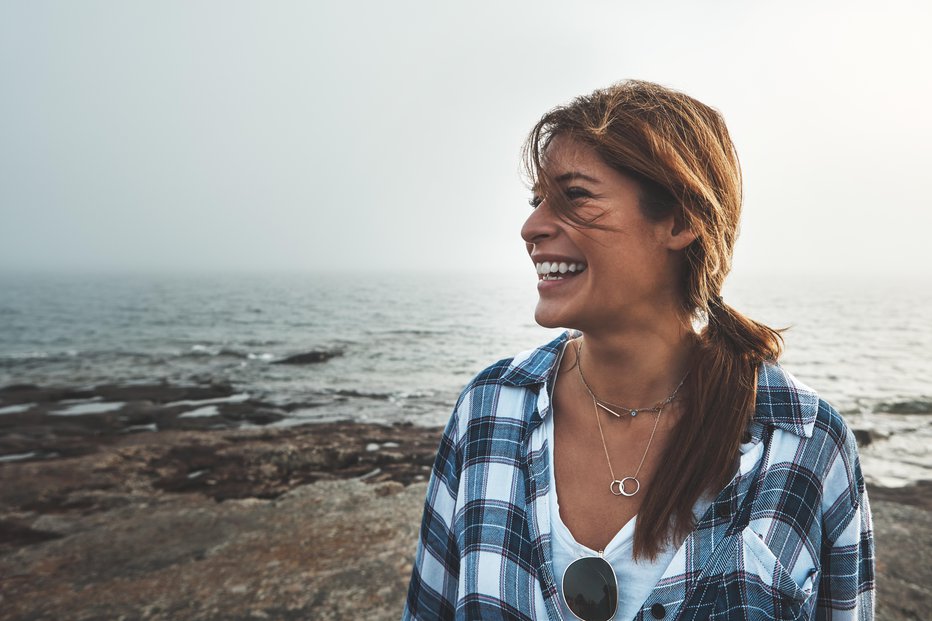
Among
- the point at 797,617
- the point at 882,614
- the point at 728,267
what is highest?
the point at 728,267

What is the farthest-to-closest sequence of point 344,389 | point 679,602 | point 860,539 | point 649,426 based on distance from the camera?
point 344,389
point 649,426
point 860,539
point 679,602

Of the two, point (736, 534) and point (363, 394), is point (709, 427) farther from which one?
point (363, 394)

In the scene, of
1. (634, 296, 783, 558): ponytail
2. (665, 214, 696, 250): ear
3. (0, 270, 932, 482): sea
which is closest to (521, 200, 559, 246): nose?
(665, 214, 696, 250): ear

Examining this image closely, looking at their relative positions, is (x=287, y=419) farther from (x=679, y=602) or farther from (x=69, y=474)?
(x=679, y=602)

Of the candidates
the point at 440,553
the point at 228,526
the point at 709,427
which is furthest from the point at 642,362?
the point at 228,526

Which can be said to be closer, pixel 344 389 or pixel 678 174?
pixel 678 174

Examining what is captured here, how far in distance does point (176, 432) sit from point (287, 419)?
2995mm

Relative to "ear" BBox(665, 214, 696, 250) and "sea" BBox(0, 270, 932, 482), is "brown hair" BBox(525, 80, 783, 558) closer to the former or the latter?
"ear" BBox(665, 214, 696, 250)

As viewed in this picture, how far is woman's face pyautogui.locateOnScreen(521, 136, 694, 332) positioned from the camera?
165 centimetres

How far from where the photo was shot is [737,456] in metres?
1.59

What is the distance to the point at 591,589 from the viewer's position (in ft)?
4.92

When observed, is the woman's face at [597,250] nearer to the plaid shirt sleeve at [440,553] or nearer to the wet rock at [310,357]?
the plaid shirt sleeve at [440,553]

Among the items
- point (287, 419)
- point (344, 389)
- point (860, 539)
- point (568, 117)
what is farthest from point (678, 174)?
point (344, 389)

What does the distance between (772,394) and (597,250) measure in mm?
716
